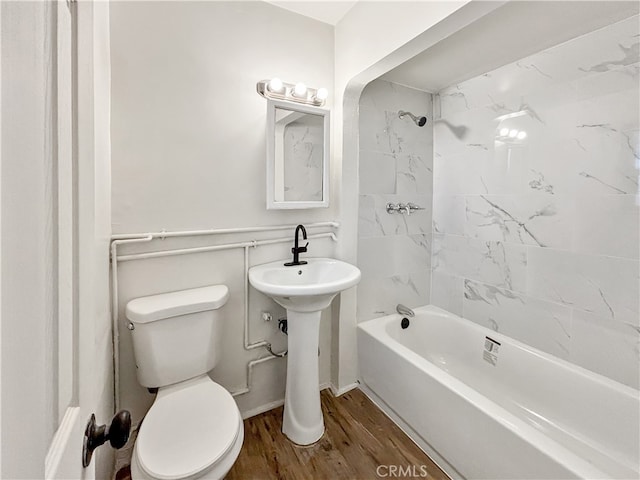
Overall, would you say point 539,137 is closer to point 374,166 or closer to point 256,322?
point 374,166

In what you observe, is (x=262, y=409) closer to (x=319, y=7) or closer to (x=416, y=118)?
(x=416, y=118)

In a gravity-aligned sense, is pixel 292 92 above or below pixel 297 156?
above

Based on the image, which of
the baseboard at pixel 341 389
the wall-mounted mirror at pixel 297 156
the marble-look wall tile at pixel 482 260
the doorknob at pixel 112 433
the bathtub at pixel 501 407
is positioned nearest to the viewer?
the doorknob at pixel 112 433

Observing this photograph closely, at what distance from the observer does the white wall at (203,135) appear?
4.79 ft

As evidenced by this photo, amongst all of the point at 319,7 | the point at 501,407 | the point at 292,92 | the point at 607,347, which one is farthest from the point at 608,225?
the point at 319,7

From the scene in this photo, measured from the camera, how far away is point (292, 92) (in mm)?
1812

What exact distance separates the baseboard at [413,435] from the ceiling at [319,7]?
2442 mm

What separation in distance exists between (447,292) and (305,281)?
1.29 meters

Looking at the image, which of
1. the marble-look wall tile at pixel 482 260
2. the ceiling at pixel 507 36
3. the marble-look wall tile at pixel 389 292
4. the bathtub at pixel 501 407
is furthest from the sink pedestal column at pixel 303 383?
the ceiling at pixel 507 36

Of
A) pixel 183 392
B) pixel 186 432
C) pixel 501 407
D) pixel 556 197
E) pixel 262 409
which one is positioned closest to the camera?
pixel 186 432

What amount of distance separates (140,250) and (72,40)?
116 centimetres

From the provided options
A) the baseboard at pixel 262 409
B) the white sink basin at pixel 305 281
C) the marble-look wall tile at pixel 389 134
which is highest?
the marble-look wall tile at pixel 389 134

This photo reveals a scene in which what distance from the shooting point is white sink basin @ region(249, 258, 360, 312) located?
1.45 meters

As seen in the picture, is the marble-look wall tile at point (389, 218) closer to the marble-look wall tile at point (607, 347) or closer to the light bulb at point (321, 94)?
the light bulb at point (321, 94)
